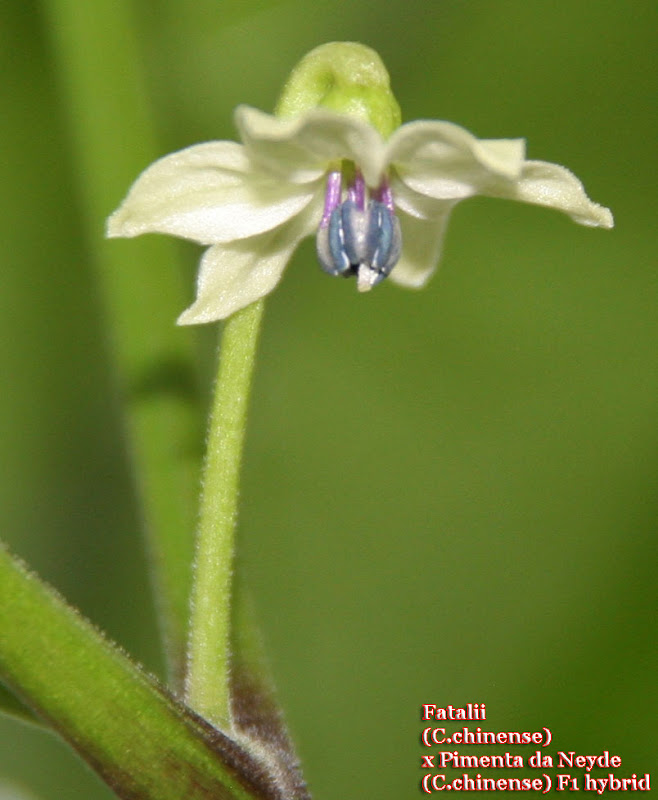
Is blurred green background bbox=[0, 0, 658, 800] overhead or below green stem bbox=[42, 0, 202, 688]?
overhead

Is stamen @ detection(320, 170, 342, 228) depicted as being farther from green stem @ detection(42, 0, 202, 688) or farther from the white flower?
green stem @ detection(42, 0, 202, 688)

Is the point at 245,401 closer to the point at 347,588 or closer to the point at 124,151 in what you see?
the point at 124,151

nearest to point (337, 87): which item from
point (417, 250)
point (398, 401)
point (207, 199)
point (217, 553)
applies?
point (207, 199)

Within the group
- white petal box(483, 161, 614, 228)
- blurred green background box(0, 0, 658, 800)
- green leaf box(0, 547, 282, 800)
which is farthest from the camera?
blurred green background box(0, 0, 658, 800)

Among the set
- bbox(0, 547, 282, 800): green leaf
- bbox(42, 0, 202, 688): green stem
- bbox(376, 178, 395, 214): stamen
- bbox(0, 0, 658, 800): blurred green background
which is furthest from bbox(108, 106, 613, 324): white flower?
bbox(0, 0, 658, 800): blurred green background

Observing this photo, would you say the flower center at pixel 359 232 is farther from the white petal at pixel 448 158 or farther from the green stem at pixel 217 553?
the green stem at pixel 217 553

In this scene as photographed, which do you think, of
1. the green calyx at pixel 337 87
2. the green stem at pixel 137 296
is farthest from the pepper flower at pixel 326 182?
the green stem at pixel 137 296
